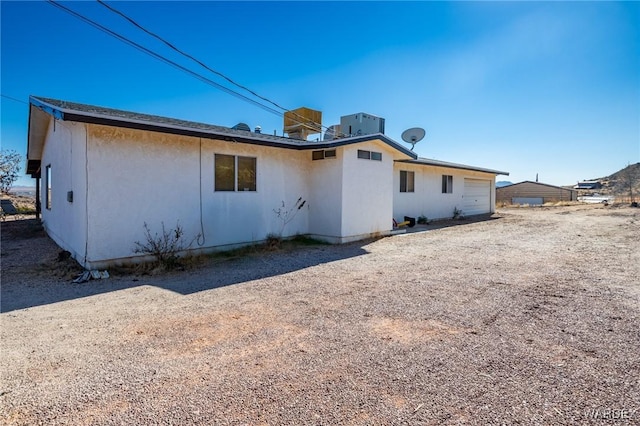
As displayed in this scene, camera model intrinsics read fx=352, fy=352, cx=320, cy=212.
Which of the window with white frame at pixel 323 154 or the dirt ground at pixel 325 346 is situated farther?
the window with white frame at pixel 323 154

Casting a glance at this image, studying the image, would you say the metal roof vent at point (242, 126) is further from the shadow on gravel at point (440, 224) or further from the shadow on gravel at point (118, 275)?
the shadow on gravel at point (440, 224)

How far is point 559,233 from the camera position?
1202 centimetres

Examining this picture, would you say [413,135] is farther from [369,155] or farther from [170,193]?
[170,193]

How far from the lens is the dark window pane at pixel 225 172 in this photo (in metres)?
8.52

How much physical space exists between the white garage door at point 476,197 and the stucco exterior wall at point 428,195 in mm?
597

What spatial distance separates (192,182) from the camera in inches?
316

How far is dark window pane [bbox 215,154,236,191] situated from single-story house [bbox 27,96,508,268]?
0.08 ft

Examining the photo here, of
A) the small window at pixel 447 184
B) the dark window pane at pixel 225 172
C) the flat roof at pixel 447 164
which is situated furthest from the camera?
the small window at pixel 447 184

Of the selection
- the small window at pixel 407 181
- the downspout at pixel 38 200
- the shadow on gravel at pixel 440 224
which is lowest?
A: the shadow on gravel at pixel 440 224

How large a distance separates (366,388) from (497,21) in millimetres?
10665

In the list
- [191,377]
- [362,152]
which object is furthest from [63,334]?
[362,152]

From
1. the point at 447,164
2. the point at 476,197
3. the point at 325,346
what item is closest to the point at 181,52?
the point at 325,346

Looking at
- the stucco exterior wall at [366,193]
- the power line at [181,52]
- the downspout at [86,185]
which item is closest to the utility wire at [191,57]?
the power line at [181,52]

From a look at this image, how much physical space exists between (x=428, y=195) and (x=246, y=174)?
417 inches
